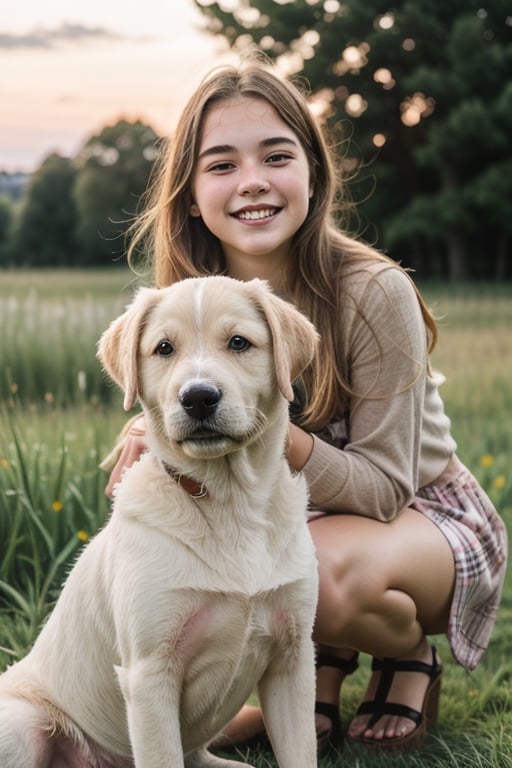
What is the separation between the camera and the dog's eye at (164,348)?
2406 mm

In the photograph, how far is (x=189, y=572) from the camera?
7.83 feet

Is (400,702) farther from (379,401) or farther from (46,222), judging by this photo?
(46,222)

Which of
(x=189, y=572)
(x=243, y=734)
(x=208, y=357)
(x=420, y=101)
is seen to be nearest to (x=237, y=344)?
(x=208, y=357)

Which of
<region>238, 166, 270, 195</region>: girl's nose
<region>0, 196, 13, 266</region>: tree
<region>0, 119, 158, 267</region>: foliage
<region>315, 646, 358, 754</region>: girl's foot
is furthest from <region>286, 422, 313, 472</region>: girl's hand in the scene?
<region>0, 196, 13, 266</region>: tree

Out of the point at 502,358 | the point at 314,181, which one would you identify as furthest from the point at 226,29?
the point at 314,181

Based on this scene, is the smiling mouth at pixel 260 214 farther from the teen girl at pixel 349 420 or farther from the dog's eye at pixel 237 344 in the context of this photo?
the dog's eye at pixel 237 344

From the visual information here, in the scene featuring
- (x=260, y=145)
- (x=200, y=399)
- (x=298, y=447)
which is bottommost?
(x=298, y=447)

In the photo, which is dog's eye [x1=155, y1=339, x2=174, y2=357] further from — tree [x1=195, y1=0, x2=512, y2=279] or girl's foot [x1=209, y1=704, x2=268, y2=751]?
tree [x1=195, y1=0, x2=512, y2=279]

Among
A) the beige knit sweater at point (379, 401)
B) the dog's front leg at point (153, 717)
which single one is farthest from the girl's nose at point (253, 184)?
the dog's front leg at point (153, 717)

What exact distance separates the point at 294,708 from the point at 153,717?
40 cm

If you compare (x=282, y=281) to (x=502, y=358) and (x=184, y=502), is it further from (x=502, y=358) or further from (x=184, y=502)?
(x=502, y=358)

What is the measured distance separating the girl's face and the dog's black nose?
43.1 inches

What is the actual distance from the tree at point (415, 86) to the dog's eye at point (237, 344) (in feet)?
68.5

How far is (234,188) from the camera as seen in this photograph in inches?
126
